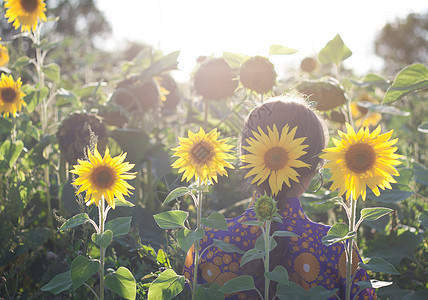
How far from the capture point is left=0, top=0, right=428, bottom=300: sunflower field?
1.20 metres

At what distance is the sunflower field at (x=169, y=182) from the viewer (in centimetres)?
120

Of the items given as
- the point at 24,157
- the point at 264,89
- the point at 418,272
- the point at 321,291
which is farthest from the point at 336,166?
the point at 24,157

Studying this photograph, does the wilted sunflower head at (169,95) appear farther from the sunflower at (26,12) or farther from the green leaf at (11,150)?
the green leaf at (11,150)

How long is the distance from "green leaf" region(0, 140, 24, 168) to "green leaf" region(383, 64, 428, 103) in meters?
1.36

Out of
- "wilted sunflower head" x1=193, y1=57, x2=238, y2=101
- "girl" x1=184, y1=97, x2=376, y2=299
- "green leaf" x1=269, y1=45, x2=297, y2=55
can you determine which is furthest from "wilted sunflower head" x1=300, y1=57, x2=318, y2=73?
"girl" x1=184, y1=97, x2=376, y2=299

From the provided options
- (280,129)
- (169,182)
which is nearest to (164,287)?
(280,129)

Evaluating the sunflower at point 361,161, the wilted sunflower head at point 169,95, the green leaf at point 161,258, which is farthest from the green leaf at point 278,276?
the wilted sunflower head at point 169,95

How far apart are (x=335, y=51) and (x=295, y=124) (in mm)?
733

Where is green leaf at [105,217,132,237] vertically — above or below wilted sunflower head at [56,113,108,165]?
below

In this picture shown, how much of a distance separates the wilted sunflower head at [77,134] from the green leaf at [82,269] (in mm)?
755

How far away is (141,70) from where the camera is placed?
2.57m

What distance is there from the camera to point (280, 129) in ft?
4.49

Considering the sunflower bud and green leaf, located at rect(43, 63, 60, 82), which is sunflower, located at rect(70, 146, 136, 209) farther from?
green leaf, located at rect(43, 63, 60, 82)

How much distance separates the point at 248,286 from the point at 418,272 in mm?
1021
